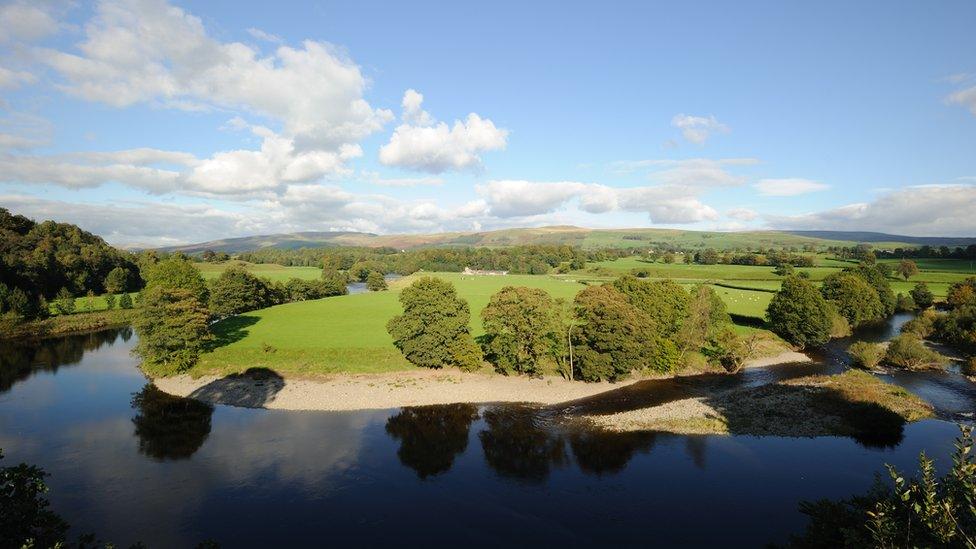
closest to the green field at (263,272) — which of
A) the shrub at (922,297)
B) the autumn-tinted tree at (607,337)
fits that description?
the autumn-tinted tree at (607,337)

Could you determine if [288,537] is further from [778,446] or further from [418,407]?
[778,446]

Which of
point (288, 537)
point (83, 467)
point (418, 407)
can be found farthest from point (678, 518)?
point (83, 467)

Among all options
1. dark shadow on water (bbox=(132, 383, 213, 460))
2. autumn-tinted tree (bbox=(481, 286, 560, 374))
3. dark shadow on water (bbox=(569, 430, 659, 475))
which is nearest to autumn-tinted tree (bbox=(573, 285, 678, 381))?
autumn-tinted tree (bbox=(481, 286, 560, 374))

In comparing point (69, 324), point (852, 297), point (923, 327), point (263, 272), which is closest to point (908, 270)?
point (852, 297)

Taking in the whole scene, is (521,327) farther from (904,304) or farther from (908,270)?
(908,270)

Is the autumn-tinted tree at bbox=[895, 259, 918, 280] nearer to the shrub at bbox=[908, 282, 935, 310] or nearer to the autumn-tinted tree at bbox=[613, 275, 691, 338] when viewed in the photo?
the shrub at bbox=[908, 282, 935, 310]

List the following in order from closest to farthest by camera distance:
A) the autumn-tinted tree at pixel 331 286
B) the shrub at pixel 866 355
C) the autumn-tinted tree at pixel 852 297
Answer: the shrub at pixel 866 355, the autumn-tinted tree at pixel 852 297, the autumn-tinted tree at pixel 331 286

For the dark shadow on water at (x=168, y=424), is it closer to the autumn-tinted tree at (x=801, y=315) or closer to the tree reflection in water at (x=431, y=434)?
the tree reflection in water at (x=431, y=434)

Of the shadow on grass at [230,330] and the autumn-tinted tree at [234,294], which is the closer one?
the shadow on grass at [230,330]
